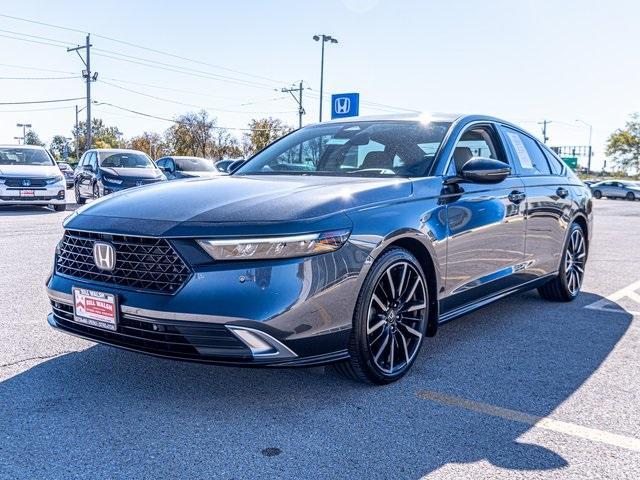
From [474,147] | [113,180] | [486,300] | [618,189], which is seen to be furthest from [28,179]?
[618,189]

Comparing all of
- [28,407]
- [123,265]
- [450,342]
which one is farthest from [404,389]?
[28,407]

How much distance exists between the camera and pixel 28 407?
304cm

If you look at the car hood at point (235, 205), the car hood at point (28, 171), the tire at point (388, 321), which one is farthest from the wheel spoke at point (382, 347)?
the car hood at point (28, 171)

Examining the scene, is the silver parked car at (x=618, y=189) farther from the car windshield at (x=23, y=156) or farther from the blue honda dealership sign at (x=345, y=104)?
the car windshield at (x=23, y=156)

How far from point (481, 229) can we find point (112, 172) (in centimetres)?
1415

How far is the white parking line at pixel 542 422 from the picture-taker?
2.83 m

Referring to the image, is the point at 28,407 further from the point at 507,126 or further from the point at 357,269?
the point at 507,126

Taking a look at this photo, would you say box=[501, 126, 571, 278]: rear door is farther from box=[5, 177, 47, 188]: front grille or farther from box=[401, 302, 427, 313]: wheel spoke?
box=[5, 177, 47, 188]: front grille

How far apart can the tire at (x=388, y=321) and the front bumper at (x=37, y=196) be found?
43.3 ft

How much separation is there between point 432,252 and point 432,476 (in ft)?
4.96

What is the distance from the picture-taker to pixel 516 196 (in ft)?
15.5

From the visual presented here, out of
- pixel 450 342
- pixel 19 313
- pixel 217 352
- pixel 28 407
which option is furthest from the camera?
pixel 19 313

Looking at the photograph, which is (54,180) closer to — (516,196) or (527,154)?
(527,154)

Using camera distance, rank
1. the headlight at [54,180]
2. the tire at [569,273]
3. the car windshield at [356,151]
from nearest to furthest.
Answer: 1. the car windshield at [356,151]
2. the tire at [569,273]
3. the headlight at [54,180]
